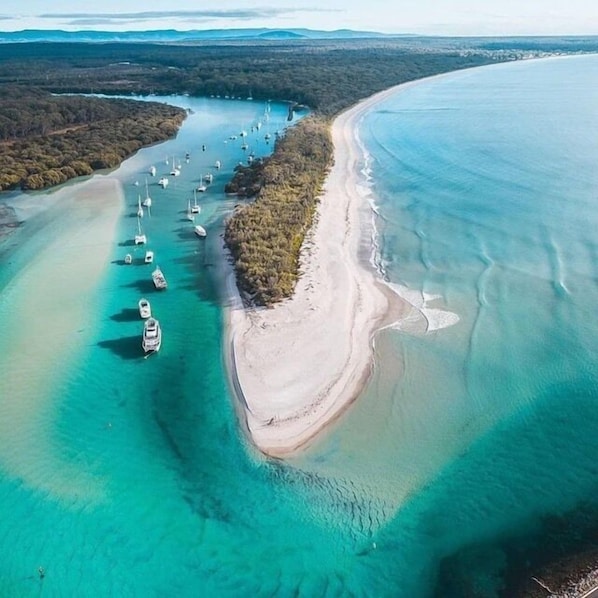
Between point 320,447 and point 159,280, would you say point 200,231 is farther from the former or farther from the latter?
point 320,447

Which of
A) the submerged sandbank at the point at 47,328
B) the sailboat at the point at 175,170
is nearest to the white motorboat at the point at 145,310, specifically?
the submerged sandbank at the point at 47,328

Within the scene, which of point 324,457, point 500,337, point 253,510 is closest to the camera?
point 253,510

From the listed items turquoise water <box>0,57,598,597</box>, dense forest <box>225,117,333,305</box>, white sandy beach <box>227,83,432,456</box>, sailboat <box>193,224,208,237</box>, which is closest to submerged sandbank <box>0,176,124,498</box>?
turquoise water <box>0,57,598,597</box>

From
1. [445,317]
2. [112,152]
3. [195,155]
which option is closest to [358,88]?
[195,155]

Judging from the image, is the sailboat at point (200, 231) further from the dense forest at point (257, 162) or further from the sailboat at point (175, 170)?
the sailboat at point (175, 170)

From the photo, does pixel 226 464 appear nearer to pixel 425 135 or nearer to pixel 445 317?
pixel 445 317

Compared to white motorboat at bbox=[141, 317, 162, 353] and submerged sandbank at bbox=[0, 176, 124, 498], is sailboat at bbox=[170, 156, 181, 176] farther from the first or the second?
white motorboat at bbox=[141, 317, 162, 353]

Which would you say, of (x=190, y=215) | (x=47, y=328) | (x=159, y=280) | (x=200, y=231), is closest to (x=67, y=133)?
(x=190, y=215)
